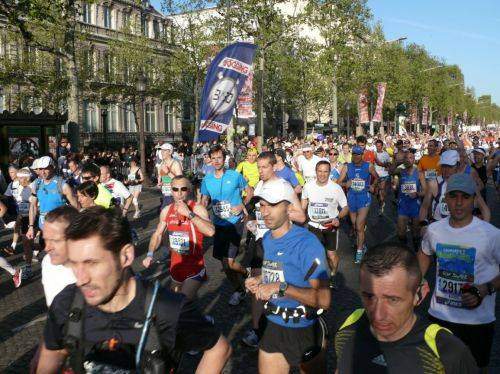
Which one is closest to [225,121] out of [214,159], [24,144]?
[214,159]

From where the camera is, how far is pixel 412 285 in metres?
2.32

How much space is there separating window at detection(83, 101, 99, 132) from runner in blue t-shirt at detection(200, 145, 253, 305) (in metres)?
42.4

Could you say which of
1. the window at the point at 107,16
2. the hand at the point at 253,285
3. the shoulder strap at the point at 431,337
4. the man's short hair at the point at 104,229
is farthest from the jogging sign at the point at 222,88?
the window at the point at 107,16

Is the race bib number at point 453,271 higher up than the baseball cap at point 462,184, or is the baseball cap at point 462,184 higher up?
the baseball cap at point 462,184

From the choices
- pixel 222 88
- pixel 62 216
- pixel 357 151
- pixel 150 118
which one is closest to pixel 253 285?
pixel 62 216

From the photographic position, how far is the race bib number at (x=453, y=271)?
4.05 m

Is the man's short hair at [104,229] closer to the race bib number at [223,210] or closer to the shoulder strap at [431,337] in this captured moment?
the shoulder strap at [431,337]

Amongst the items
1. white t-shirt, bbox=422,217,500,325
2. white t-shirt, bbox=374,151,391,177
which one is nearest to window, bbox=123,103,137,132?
white t-shirt, bbox=374,151,391,177

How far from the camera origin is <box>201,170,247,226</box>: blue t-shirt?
7.79 meters

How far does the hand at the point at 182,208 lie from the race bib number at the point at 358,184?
5212 millimetres

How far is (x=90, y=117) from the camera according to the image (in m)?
49.5

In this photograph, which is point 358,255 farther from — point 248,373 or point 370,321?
point 370,321

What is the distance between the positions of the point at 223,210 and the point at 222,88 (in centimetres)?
340

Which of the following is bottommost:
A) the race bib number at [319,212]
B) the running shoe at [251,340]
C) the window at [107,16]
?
the running shoe at [251,340]
